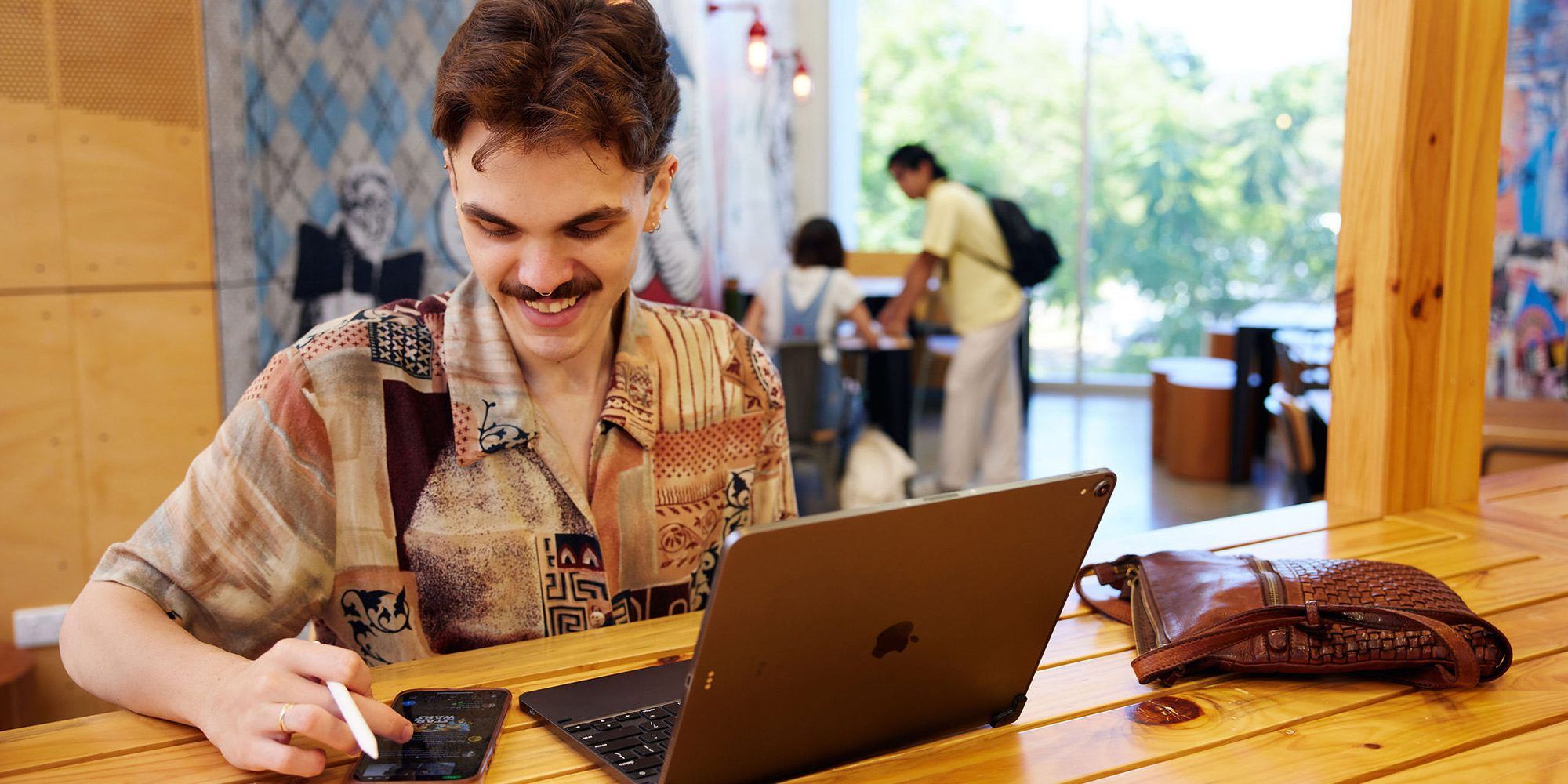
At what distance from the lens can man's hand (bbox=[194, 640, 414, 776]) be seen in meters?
0.98

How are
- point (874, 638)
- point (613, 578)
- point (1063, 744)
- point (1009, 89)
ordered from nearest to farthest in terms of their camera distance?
point (874, 638)
point (1063, 744)
point (613, 578)
point (1009, 89)

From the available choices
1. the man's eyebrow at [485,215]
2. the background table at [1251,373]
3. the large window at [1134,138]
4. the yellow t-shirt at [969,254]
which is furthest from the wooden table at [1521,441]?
the large window at [1134,138]

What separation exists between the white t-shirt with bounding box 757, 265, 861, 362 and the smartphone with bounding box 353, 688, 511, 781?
4.10 m

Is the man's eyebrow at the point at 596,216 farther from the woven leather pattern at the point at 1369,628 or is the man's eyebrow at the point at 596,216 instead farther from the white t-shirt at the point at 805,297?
the white t-shirt at the point at 805,297

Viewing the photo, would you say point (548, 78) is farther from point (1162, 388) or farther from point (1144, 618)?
point (1162, 388)

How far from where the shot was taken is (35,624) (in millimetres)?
2980

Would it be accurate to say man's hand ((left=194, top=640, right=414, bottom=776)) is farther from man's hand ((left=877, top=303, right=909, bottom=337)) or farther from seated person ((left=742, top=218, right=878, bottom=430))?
man's hand ((left=877, top=303, right=909, bottom=337))

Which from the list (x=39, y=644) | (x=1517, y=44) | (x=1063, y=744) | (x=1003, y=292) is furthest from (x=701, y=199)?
(x=1063, y=744)

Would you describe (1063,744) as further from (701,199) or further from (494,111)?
(701,199)

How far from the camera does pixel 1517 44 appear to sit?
15.9ft

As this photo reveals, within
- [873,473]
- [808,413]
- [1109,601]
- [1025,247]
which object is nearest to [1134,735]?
[1109,601]

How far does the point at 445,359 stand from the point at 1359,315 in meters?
1.43

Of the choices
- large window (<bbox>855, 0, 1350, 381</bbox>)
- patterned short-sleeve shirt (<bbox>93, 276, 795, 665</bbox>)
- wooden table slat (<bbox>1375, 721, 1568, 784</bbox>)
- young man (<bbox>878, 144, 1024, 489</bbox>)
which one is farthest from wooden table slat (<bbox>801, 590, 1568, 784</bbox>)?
large window (<bbox>855, 0, 1350, 381</bbox>)

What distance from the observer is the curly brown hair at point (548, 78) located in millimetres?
1247
